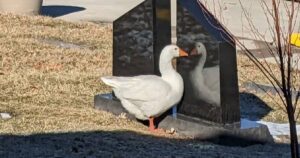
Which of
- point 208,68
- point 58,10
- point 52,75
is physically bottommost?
point 52,75

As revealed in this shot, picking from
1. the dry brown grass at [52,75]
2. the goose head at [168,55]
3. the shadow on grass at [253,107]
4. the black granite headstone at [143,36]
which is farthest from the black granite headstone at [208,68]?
the shadow on grass at [253,107]

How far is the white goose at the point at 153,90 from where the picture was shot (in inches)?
307

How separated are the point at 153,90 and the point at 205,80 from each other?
0.45 m

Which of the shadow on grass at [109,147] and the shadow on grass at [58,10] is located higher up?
the shadow on grass at [58,10]

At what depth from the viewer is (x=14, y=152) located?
6.68 m

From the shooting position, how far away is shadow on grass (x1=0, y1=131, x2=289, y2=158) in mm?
6742

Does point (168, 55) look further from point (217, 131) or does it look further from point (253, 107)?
point (253, 107)

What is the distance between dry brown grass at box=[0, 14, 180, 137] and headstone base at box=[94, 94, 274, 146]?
33 centimetres

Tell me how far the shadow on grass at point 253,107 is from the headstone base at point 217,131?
112cm

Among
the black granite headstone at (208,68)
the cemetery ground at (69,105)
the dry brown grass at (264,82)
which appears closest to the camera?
the cemetery ground at (69,105)

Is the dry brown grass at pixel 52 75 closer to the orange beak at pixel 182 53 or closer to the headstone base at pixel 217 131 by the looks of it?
the headstone base at pixel 217 131

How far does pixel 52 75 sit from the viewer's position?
409 inches

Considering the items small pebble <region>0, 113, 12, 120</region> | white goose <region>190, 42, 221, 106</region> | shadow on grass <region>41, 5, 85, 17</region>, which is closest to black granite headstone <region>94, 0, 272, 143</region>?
white goose <region>190, 42, 221, 106</region>

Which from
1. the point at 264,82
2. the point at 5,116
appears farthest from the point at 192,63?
the point at 264,82
